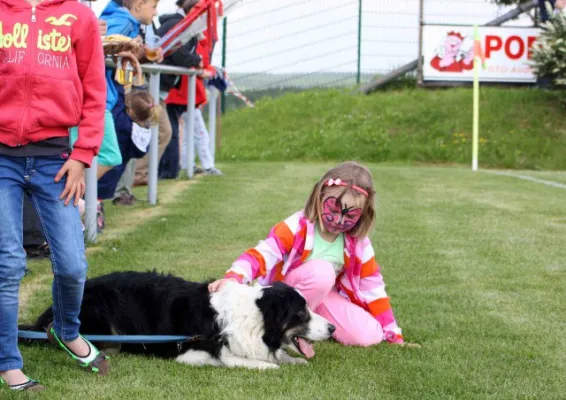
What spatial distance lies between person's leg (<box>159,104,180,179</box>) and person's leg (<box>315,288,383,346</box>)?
23.4ft

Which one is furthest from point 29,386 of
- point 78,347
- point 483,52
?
point 483,52

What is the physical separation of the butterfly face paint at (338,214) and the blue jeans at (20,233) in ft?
4.95

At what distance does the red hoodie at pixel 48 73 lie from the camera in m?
3.72

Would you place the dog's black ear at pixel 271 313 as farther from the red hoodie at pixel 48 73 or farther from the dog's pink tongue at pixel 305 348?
the red hoodie at pixel 48 73

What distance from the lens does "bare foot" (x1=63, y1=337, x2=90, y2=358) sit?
4145 mm

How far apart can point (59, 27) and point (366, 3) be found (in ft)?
61.3

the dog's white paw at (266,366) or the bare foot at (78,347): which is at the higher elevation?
the bare foot at (78,347)

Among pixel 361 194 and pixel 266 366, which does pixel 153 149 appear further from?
A: pixel 266 366

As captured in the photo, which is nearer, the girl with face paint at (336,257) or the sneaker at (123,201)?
the girl with face paint at (336,257)

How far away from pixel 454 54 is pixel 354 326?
55.5 feet

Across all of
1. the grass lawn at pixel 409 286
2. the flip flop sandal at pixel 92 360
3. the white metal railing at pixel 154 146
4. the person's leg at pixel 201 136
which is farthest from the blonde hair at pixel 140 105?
the person's leg at pixel 201 136

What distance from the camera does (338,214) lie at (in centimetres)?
497

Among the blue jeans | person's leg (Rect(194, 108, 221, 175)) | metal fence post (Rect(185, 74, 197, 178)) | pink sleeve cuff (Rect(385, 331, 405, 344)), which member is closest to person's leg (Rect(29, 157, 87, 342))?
the blue jeans

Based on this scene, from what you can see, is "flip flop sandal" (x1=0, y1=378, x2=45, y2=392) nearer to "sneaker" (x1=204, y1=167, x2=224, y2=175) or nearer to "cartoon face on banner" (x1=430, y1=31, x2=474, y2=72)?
"sneaker" (x1=204, y1=167, x2=224, y2=175)
